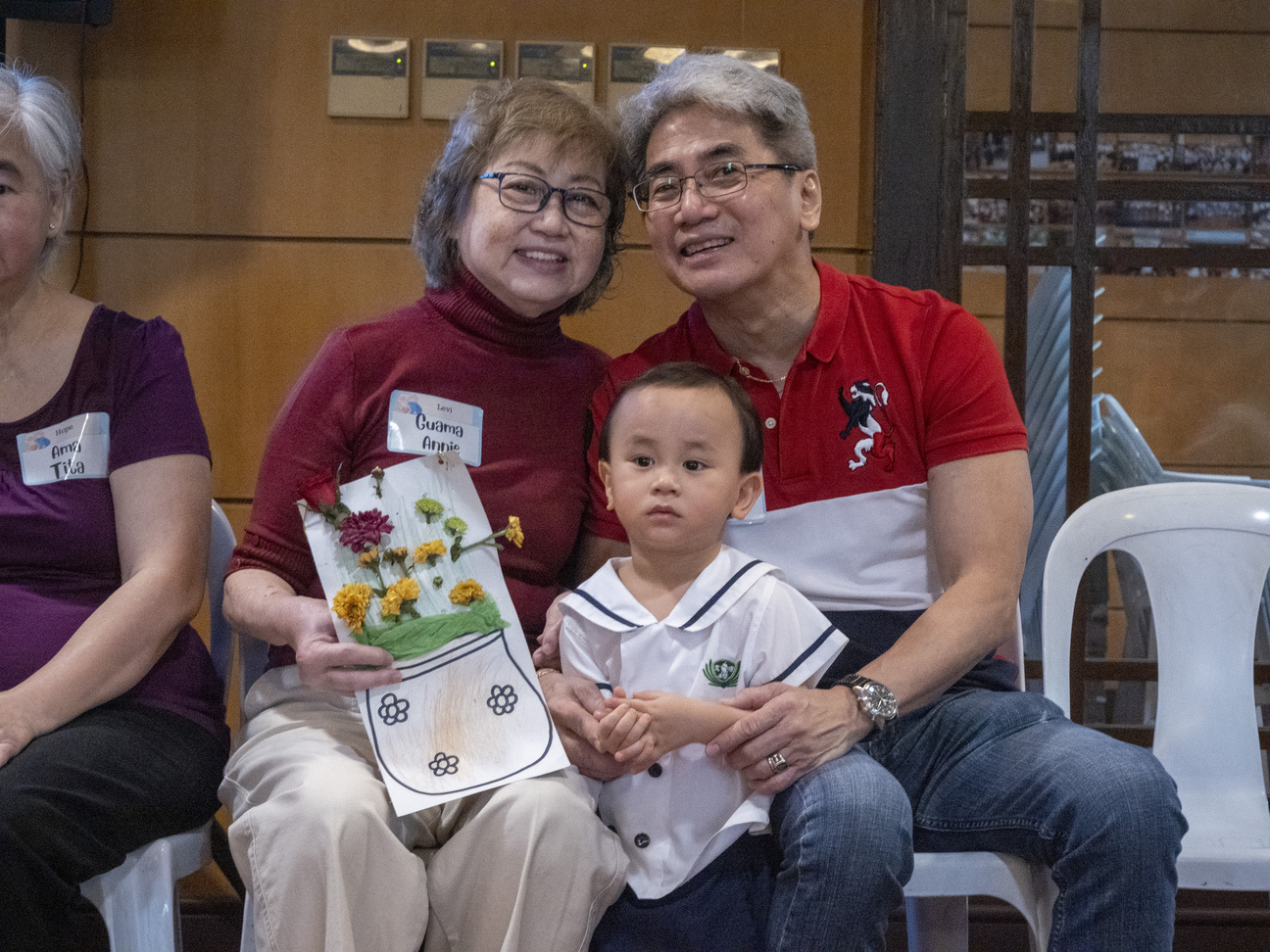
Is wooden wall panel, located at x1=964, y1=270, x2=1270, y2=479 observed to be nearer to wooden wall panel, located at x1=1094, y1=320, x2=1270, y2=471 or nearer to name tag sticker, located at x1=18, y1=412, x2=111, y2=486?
wooden wall panel, located at x1=1094, y1=320, x2=1270, y2=471

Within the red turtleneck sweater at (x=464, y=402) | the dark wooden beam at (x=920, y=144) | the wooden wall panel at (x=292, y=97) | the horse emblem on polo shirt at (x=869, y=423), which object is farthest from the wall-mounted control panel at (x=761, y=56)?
the horse emblem on polo shirt at (x=869, y=423)

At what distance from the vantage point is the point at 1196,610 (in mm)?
2061

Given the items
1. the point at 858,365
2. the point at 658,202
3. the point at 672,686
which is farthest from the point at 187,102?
the point at 672,686

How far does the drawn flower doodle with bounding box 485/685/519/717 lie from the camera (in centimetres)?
159

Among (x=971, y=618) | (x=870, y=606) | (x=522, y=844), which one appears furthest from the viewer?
(x=870, y=606)

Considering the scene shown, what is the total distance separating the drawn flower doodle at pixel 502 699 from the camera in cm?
159

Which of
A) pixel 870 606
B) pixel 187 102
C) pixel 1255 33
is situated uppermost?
pixel 1255 33

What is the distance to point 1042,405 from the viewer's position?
2939 mm

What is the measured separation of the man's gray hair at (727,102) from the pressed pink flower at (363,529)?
2.80 ft

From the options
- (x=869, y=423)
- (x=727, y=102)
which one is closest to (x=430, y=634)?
(x=869, y=423)

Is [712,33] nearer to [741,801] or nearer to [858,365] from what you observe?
[858,365]

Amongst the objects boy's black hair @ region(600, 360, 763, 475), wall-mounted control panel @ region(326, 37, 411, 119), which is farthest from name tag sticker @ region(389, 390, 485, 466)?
wall-mounted control panel @ region(326, 37, 411, 119)

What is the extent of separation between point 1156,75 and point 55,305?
275cm

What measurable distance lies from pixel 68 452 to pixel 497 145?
92cm
